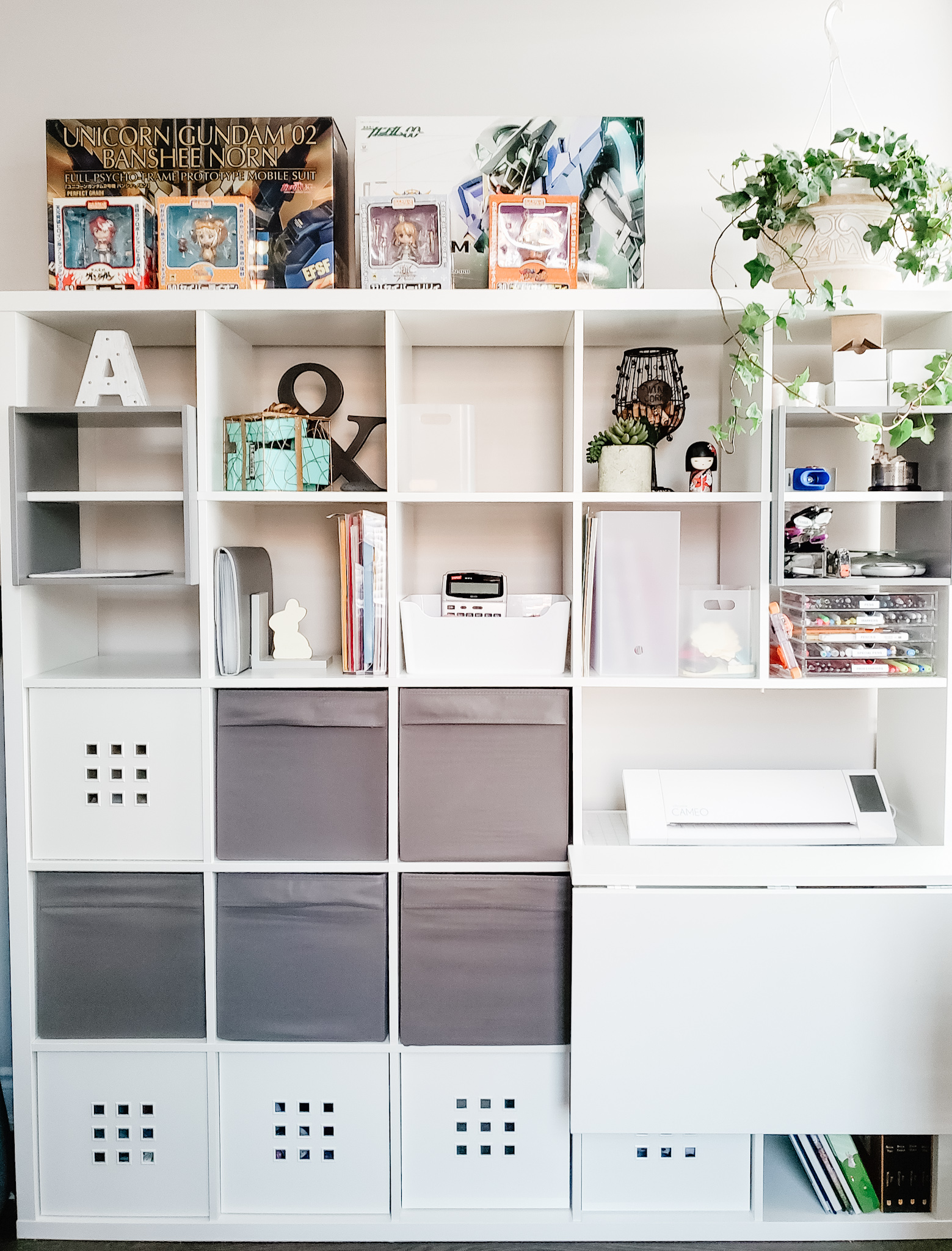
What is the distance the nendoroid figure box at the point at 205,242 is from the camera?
185cm

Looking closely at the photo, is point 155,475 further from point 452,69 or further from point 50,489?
point 452,69

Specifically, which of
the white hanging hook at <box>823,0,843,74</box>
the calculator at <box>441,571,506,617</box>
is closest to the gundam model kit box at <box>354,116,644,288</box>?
the white hanging hook at <box>823,0,843,74</box>

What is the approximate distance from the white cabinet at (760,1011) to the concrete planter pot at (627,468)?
0.84 meters

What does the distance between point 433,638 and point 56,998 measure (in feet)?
3.67

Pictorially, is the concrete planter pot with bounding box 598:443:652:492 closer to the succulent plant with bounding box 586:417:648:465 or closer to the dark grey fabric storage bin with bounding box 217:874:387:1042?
the succulent plant with bounding box 586:417:648:465

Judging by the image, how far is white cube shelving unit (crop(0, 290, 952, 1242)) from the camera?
1775mm

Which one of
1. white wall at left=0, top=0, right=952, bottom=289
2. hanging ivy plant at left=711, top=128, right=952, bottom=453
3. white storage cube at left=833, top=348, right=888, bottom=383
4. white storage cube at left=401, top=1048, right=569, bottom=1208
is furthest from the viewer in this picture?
white wall at left=0, top=0, right=952, bottom=289

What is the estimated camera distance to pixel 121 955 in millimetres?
1886

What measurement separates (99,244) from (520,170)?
2.99 feet

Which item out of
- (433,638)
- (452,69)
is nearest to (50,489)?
(433,638)

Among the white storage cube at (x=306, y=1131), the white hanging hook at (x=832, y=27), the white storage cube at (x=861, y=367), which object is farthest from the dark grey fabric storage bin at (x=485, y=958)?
the white hanging hook at (x=832, y=27)

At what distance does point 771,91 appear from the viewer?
213 cm

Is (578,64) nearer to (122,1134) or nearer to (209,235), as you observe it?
(209,235)

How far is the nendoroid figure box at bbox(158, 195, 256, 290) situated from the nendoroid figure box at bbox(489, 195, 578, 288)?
52 cm
